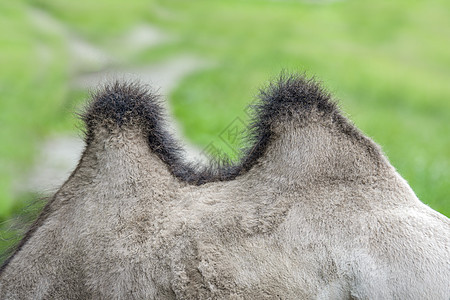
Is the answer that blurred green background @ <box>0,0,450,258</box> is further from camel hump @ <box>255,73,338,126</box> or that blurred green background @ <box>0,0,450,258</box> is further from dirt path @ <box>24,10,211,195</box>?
camel hump @ <box>255,73,338,126</box>

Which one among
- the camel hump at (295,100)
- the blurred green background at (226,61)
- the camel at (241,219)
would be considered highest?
the blurred green background at (226,61)

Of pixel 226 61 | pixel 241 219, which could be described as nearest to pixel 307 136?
pixel 241 219

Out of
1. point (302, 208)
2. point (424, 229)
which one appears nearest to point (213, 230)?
point (302, 208)

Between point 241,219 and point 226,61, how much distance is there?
27.3 feet

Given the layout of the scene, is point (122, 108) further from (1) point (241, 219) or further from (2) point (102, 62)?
(2) point (102, 62)

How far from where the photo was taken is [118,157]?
96.4 inches

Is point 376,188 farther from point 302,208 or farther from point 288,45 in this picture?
point 288,45

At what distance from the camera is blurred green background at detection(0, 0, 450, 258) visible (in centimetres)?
701

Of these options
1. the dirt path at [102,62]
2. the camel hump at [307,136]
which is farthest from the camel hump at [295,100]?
the dirt path at [102,62]

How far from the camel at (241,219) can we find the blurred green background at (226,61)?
299 cm

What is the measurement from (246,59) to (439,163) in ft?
15.2

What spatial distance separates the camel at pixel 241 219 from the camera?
83.9 inches

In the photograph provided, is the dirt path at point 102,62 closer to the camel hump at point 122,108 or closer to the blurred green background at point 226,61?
the blurred green background at point 226,61

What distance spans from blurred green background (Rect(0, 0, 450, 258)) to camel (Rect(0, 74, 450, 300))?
9.80ft
